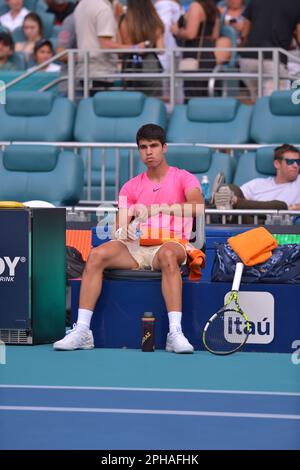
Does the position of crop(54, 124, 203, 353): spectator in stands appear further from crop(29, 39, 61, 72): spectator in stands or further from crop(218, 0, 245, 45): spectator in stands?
crop(218, 0, 245, 45): spectator in stands

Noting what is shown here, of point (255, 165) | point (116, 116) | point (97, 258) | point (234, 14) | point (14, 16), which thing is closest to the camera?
point (97, 258)

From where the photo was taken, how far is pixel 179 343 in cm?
879

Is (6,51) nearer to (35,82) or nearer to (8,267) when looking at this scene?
(35,82)

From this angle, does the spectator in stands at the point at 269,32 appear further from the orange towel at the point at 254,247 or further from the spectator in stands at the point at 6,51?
the orange towel at the point at 254,247

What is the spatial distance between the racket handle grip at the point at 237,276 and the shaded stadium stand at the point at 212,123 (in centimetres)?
586

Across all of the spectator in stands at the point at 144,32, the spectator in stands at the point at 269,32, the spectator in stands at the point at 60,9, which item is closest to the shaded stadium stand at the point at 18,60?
the spectator in stands at the point at 60,9

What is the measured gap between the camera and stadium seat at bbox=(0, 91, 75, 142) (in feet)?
49.5

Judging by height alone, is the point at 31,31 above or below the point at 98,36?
above

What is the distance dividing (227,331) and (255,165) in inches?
194

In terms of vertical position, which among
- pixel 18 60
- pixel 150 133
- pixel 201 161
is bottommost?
pixel 150 133

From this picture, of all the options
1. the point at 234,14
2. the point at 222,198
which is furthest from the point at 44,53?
the point at 222,198

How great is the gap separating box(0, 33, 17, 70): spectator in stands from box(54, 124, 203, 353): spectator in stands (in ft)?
28.1

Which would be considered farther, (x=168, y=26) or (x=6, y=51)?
(x=6, y=51)
